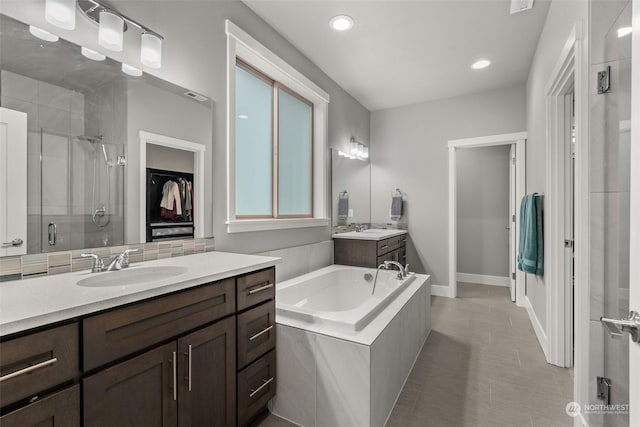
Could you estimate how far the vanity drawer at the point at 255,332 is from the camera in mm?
1460

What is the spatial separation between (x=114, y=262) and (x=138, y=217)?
0.28m

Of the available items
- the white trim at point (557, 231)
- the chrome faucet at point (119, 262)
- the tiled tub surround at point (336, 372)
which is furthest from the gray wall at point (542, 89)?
the chrome faucet at point (119, 262)

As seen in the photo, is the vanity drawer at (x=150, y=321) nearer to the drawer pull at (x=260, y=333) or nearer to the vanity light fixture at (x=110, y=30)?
the drawer pull at (x=260, y=333)

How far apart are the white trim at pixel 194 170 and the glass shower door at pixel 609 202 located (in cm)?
202

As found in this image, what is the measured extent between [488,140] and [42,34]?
163 inches

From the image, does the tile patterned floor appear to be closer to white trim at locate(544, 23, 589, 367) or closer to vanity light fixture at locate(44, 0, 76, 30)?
white trim at locate(544, 23, 589, 367)

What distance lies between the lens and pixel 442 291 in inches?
162

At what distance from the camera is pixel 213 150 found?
2.00 metres

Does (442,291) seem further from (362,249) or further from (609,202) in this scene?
(609,202)

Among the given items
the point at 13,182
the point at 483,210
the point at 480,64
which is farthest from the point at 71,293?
the point at 483,210

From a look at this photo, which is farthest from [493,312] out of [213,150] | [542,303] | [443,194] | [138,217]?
[138,217]

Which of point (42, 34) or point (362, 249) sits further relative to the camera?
point (362, 249)

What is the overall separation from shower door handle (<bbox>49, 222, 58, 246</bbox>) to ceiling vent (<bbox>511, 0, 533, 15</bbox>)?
309cm

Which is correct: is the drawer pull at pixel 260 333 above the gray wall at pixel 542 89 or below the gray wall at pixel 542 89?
below
